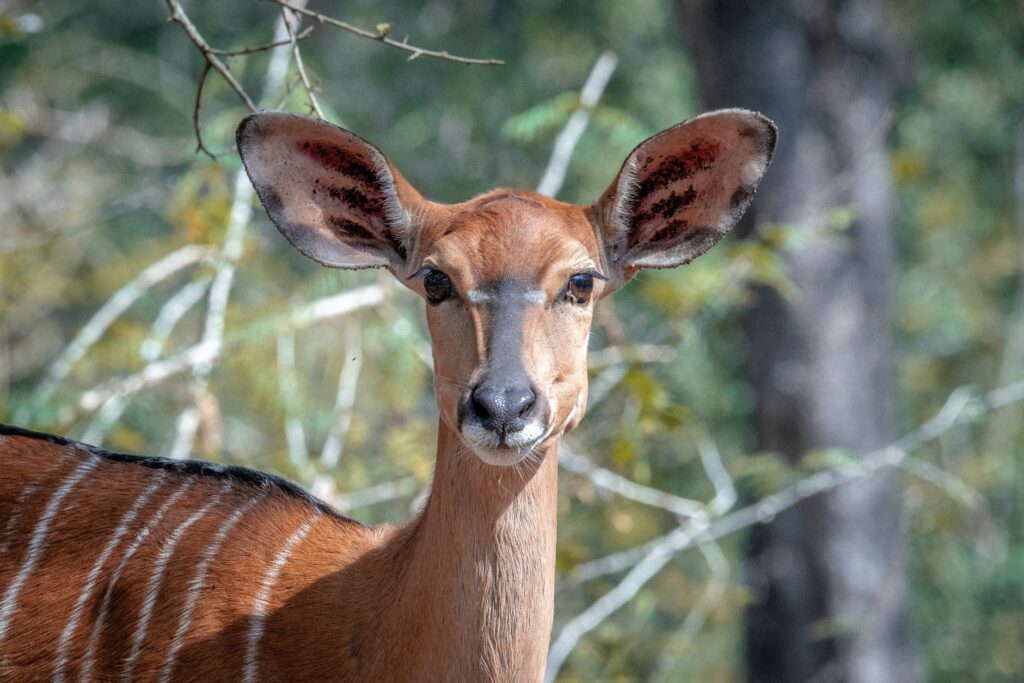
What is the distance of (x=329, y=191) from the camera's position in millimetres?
3576

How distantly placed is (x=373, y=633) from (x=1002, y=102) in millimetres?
11182

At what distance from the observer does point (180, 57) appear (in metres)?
14.8

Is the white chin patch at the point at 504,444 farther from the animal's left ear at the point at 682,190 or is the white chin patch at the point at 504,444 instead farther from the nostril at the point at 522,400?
the animal's left ear at the point at 682,190

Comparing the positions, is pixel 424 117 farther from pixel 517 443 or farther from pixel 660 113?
pixel 517 443

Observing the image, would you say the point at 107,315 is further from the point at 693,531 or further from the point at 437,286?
the point at 437,286

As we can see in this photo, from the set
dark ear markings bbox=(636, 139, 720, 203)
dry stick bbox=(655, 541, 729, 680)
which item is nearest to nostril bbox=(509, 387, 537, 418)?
dark ear markings bbox=(636, 139, 720, 203)

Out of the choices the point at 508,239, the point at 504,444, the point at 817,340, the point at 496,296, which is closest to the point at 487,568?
the point at 504,444

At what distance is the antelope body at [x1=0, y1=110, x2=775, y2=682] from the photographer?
10.3ft

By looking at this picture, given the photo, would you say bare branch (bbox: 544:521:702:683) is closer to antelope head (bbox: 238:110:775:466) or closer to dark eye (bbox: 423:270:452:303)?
antelope head (bbox: 238:110:775:466)

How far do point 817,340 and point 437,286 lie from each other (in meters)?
5.29

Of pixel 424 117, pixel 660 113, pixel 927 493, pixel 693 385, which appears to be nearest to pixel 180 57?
pixel 424 117

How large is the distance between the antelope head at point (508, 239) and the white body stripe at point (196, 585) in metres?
0.74

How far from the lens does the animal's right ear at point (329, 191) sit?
342 cm

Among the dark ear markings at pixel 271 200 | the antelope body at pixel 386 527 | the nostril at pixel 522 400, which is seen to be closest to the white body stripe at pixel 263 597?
the antelope body at pixel 386 527
